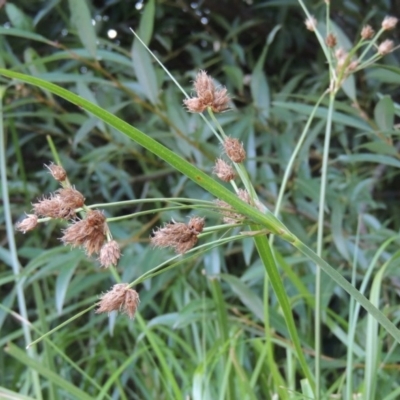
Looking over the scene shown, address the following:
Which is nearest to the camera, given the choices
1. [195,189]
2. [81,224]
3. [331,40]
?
[81,224]

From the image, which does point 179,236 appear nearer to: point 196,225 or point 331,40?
point 196,225

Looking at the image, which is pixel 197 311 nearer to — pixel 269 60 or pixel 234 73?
pixel 234 73

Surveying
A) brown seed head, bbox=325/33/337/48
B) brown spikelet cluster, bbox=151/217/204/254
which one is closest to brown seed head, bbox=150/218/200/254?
brown spikelet cluster, bbox=151/217/204/254

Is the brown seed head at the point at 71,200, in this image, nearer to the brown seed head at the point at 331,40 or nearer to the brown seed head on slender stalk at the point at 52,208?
the brown seed head on slender stalk at the point at 52,208

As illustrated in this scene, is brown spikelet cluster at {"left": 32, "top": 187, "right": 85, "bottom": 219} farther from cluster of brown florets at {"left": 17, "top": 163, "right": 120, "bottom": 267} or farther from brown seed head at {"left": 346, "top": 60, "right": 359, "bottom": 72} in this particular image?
brown seed head at {"left": 346, "top": 60, "right": 359, "bottom": 72}

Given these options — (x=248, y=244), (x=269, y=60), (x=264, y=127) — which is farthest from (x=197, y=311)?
(x=269, y=60)

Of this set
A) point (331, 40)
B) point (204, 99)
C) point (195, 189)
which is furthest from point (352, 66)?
point (195, 189)
